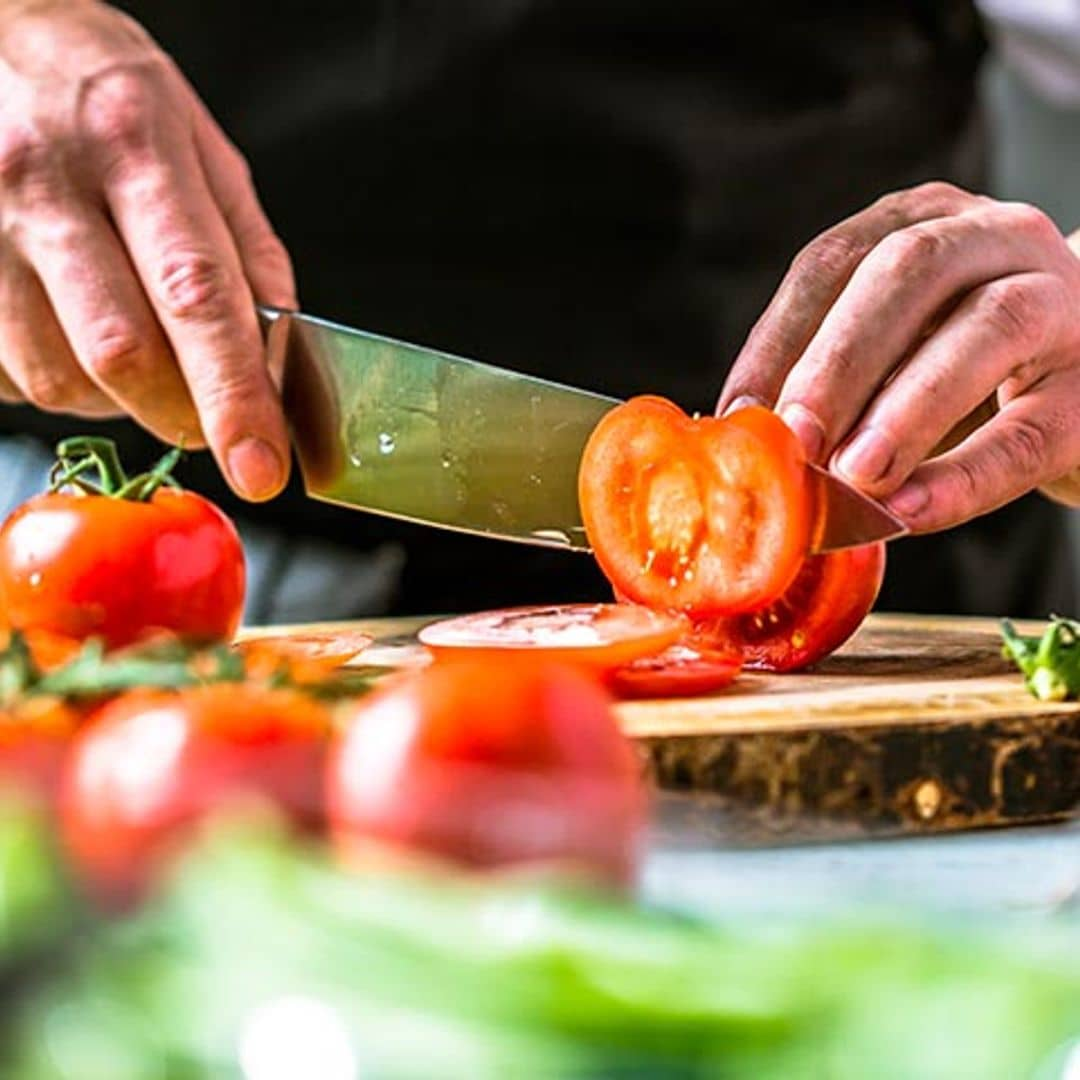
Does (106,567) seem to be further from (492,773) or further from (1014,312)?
(492,773)

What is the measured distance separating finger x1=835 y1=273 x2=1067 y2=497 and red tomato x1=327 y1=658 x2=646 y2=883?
32.3 inches

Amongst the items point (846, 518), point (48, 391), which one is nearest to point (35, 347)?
point (48, 391)

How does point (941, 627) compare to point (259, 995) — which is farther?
point (941, 627)

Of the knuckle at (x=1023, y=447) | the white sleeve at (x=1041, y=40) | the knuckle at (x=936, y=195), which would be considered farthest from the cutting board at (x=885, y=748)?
the white sleeve at (x=1041, y=40)

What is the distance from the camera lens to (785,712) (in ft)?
4.07

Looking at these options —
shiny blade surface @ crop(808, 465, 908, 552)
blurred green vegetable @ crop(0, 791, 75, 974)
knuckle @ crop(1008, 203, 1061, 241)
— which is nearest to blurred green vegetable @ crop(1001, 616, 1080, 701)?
shiny blade surface @ crop(808, 465, 908, 552)

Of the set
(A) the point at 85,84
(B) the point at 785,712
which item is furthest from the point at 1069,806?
(A) the point at 85,84

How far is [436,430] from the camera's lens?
1587mm

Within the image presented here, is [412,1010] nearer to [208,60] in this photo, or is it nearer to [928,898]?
[928,898]

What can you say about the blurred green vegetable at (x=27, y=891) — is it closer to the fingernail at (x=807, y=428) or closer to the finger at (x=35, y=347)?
the fingernail at (x=807, y=428)

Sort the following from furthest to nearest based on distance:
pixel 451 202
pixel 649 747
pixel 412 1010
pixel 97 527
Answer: pixel 451 202
pixel 97 527
pixel 649 747
pixel 412 1010

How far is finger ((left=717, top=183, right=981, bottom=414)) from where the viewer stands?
1552 millimetres

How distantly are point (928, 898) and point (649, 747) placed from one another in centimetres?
64

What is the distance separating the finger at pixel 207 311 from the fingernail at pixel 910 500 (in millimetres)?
435
